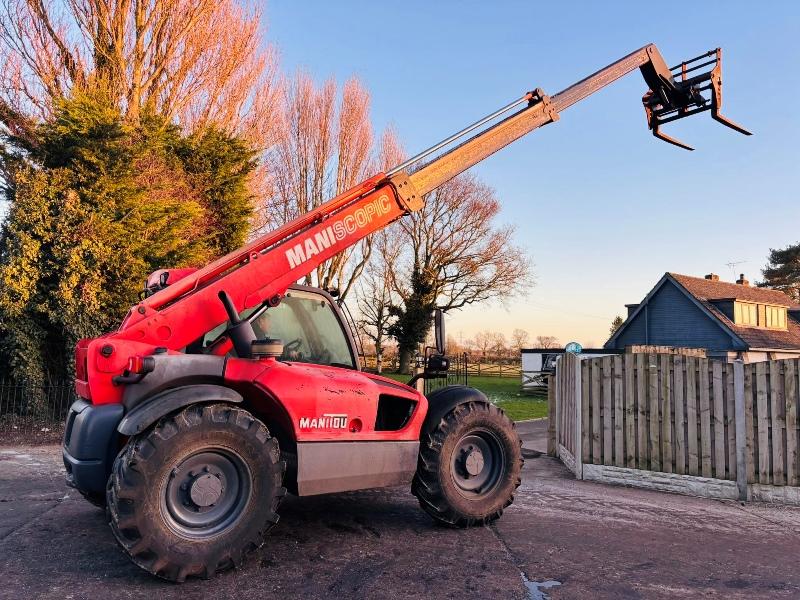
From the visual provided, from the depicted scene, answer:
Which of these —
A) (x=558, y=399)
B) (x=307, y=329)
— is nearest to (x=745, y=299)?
(x=558, y=399)

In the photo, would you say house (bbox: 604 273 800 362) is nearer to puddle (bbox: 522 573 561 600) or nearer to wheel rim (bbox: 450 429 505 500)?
wheel rim (bbox: 450 429 505 500)

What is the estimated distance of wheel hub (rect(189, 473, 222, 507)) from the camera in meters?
4.03

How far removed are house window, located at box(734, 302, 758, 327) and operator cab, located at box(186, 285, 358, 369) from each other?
29.8m

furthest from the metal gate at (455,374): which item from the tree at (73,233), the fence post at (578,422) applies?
the tree at (73,233)

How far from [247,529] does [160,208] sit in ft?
32.1

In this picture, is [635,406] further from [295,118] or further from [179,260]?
[295,118]

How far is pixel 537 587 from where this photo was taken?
3.93 metres

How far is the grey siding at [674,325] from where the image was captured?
2991 cm

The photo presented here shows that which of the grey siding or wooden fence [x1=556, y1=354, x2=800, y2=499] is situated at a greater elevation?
the grey siding

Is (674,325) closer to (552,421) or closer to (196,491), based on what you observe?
(552,421)

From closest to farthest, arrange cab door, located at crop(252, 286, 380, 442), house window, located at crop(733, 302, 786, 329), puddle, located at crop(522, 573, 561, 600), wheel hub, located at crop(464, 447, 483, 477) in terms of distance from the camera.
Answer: puddle, located at crop(522, 573, 561, 600) < cab door, located at crop(252, 286, 380, 442) < wheel hub, located at crop(464, 447, 483, 477) < house window, located at crop(733, 302, 786, 329)

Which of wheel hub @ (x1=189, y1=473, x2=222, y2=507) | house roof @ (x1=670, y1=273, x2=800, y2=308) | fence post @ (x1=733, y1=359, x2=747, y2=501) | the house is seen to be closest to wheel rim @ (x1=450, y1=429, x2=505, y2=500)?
wheel hub @ (x1=189, y1=473, x2=222, y2=507)

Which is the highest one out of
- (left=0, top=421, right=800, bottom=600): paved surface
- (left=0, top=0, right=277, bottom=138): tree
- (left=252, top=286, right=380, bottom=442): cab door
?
(left=0, top=0, right=277, bottom=138): tree

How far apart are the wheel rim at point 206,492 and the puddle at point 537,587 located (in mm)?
1983
